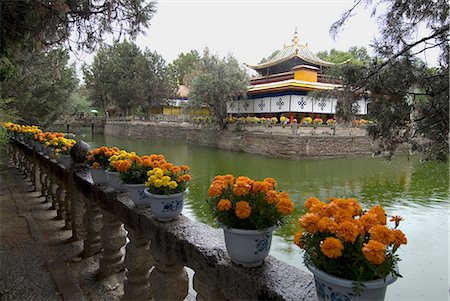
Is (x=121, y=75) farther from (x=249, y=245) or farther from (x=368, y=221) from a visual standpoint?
(x=368, y=221)

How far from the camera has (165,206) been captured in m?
1.73

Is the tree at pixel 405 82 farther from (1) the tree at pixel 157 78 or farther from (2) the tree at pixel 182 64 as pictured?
(2) the tree at pixel 182 64

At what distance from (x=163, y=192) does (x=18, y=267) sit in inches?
69.5

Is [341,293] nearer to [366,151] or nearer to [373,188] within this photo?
[373,188]

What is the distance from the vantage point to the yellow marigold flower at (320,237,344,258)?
92cm

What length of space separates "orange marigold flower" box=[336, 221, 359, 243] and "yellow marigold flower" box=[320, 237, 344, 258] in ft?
0.10

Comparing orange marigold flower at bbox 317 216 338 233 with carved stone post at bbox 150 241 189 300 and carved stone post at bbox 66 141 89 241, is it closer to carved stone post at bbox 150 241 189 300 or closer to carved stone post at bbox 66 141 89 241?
carved stone post at bbox 150 241 189 300

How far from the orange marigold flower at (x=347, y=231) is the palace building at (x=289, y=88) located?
18.9 meters

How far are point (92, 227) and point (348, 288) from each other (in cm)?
228

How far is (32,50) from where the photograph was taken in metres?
4.35

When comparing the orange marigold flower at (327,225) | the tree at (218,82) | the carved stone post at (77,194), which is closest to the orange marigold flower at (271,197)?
the orange marigold flower at (327,225)

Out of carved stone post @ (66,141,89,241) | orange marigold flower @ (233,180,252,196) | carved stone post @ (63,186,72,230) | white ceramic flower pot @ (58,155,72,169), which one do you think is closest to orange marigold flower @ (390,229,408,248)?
orange marigold flower @ (233,180,252,196)

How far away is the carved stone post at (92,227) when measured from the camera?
2.63 meters

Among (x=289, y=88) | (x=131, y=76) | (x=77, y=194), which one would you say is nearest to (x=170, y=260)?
(x=77, y=194)
